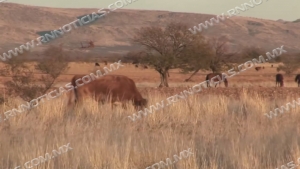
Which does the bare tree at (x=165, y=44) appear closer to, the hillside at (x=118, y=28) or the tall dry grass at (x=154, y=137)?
the tall dry grass at (x=154, y=137)

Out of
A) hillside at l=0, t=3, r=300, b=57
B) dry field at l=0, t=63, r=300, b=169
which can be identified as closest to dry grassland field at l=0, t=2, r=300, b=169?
dry field at l=0, t=63, r=300, b=169

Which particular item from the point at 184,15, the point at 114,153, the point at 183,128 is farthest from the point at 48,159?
the point at 184,15

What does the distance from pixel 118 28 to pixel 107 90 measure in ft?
442

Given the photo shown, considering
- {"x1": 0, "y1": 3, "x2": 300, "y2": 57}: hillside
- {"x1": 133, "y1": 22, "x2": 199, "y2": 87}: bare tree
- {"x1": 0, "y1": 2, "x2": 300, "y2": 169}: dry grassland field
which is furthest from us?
{"x1": 0, "y1": 3, "x2": 300, "y2": 57}: hillside

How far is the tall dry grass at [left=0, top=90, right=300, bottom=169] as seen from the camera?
643 cm

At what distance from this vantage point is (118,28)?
485 ft

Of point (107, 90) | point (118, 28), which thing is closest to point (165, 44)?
point (107, 90)

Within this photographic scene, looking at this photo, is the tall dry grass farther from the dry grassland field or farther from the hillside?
the hillside

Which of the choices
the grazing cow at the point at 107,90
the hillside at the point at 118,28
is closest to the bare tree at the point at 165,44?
the grazing cow at the point at 107,90

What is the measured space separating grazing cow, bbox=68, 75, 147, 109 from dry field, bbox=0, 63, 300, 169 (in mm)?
1901

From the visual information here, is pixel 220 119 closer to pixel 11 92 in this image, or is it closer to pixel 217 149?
pixel 217 149

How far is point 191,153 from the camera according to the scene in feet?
21.5

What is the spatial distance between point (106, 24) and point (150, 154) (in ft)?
492

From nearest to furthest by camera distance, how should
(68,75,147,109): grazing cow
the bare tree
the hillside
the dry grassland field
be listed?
1. the dry grassland field
2. (68,75,147,109): grazing cow
3. the bare tree
4. the hillside
